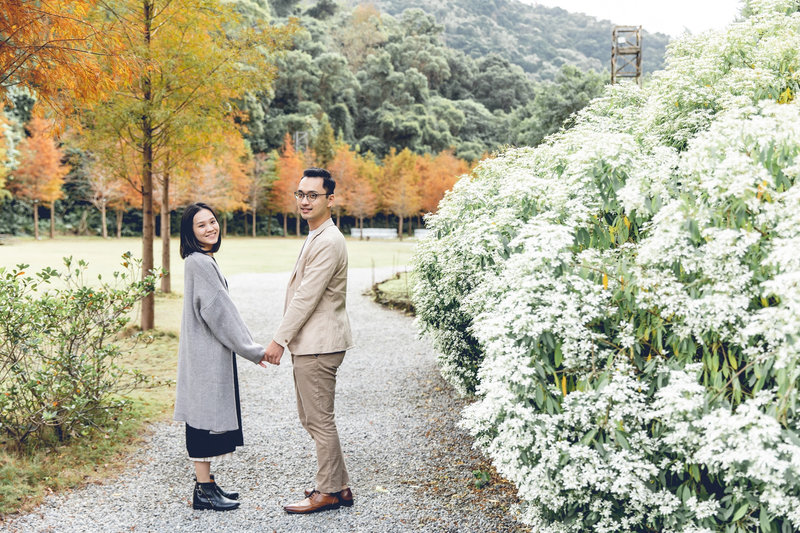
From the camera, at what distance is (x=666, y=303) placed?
262cm

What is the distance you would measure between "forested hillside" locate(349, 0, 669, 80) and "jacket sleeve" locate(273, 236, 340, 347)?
12751cm

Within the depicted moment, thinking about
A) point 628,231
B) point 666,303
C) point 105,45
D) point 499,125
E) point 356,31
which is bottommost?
point 666,303

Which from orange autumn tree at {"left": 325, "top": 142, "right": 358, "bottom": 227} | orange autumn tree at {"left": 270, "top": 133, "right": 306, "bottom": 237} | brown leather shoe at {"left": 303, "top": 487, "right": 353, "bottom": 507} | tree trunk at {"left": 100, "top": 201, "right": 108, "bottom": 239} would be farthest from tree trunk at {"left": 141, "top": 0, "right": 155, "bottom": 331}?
orange autumn tree at {"left": 325, "top": 142, "right": 358, "bottom": 227}

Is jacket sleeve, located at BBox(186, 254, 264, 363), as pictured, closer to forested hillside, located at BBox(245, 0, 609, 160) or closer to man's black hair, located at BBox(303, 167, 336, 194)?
man's black hair, located at BBox(303, 167, 336, 194)

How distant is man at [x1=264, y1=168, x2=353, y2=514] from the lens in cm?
390

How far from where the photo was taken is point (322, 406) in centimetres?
399

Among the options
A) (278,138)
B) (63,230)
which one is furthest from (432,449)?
(278,138)

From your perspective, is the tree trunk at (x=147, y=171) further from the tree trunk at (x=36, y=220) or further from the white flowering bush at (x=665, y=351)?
the tree trunk at (x=36, y=220)

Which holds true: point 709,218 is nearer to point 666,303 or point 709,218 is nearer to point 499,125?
point 666,303

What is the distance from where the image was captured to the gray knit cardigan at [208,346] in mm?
3910

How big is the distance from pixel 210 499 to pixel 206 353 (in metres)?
0.98

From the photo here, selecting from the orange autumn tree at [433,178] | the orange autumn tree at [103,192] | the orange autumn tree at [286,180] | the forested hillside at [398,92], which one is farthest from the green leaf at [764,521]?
the orange autumn tree at [433,178]

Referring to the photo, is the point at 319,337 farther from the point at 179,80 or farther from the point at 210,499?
the point at 179,80

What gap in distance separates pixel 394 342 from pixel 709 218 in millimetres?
7792
